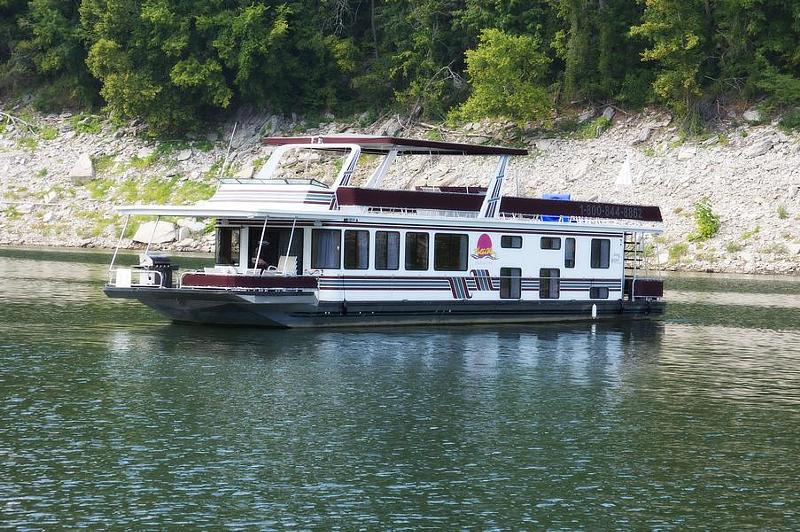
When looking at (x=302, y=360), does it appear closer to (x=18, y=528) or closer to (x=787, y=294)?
(x=18, y=528)

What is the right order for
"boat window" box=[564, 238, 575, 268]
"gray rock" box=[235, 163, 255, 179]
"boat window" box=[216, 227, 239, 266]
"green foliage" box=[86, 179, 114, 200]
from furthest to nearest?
"gray rock" box=[235, 163, 255, 179] < "green foliage" box=[86, 179, 114, 200] < "boat window" box=[564, 238, 575, 268] < "boat window" box=[216, 227, 239, 266]

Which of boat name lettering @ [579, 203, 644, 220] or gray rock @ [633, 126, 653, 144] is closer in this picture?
boat name lettering @ [579, 203, 644, 220]

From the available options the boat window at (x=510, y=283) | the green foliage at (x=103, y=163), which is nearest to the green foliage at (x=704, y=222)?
the boat window at (x=510, y=283)

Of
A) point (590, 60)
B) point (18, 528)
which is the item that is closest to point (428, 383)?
point (18, 528)

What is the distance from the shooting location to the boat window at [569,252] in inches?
1695

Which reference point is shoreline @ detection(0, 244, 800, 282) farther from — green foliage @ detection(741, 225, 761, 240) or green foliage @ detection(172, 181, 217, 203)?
green foliage @ detection(172, 181, 217, 203)

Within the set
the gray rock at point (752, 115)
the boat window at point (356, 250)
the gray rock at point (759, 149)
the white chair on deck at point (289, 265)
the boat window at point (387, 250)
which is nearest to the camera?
the white chair on deck at point (289, 265)

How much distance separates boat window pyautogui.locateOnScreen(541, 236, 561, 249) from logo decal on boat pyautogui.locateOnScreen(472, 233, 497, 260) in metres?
2.20

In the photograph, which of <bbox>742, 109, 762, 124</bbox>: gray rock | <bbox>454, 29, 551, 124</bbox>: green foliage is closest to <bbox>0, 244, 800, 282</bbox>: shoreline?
<bbox>742, 109, 762, 124</bbox>: gray rock

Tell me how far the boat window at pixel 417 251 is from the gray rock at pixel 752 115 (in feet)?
138

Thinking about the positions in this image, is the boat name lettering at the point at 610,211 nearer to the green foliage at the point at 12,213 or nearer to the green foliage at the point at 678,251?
the green foliage at the point at 678,251

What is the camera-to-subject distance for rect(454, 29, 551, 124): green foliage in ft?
259

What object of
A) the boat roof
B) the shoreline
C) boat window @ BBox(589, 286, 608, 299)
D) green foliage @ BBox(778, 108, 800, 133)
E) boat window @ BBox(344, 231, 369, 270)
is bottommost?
boat window @ BBox(589, 286, 608, 299)

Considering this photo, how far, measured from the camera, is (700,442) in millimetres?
23453
